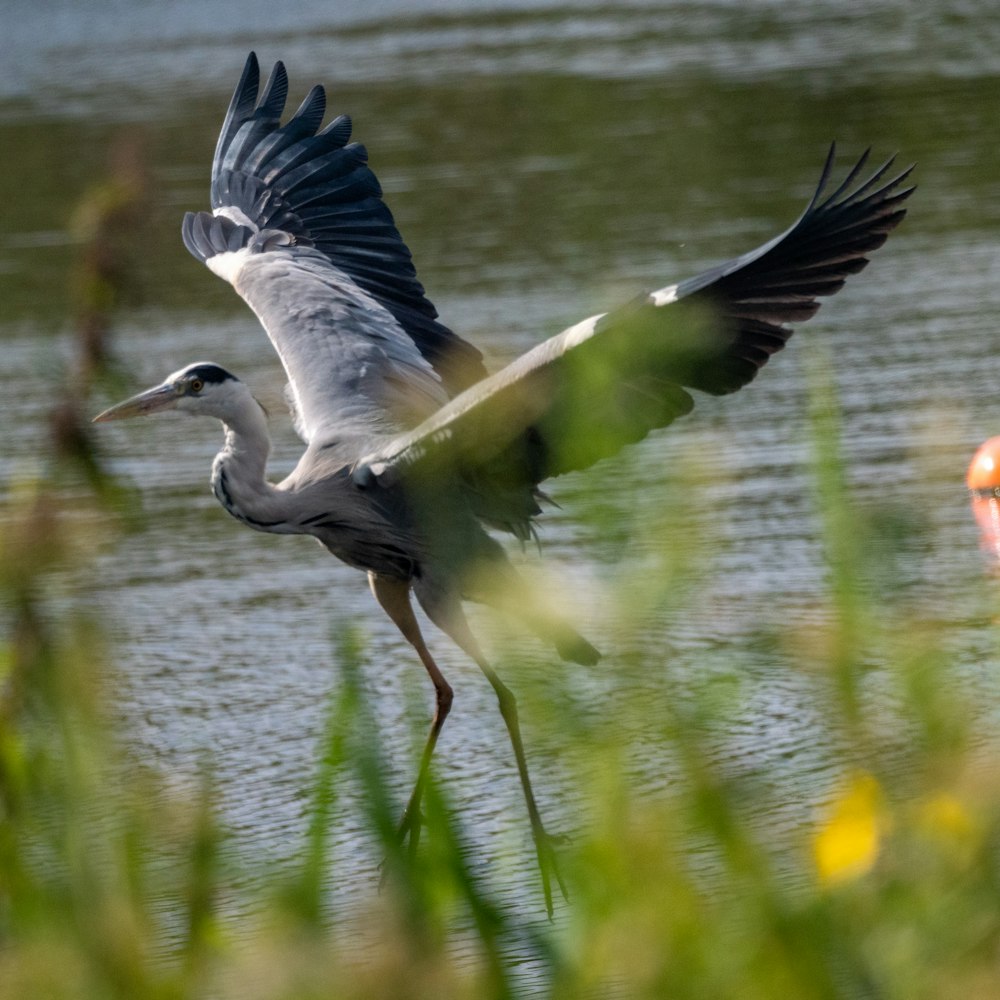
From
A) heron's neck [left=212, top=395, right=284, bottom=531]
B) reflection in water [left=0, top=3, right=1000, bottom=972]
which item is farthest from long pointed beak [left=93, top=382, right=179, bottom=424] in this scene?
reflection in water [left=0, top=3, right=1000, bottom=972]

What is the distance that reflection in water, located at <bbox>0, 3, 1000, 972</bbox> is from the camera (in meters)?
2.16

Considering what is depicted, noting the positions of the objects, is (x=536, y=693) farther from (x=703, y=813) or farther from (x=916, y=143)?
(x=916, y=143)

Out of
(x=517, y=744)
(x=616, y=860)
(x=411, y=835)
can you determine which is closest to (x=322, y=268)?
(x=517, y=744)

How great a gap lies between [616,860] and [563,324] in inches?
24.8

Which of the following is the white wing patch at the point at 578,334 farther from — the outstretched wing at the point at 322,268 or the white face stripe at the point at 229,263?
the white face stripe at the point at 229,263

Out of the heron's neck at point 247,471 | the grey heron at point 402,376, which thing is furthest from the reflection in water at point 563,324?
the heron's neck at point 247,471

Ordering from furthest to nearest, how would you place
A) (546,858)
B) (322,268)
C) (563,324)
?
(322,268) → (546,858) → (563,324)

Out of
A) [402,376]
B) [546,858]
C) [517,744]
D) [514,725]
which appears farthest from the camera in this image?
[402,376]

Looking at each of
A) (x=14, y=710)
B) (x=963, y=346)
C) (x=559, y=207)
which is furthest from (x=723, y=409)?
(x=14, y=710)

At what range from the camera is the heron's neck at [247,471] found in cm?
558

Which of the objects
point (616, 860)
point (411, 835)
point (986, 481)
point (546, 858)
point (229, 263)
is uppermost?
point (229, 263)

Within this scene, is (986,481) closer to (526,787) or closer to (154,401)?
(526,787)

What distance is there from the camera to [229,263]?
274 inches

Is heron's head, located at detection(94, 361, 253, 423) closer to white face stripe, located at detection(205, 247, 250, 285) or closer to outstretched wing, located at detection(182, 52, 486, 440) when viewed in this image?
outstretched wing, located at detection(182, 52, 486, 440)
